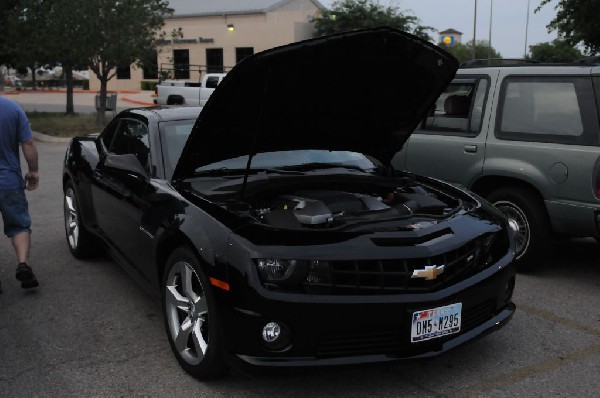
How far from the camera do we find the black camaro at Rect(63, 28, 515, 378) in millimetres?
2994

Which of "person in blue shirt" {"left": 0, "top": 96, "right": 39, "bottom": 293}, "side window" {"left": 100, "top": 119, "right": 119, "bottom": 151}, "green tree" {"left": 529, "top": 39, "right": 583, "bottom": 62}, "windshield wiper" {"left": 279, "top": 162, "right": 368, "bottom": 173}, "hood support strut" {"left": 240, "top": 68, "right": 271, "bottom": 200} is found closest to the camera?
"hood support strut" {"left": 240, "top": 68, "right": 271, "bottom": 200}

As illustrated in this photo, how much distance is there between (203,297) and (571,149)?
133 inches

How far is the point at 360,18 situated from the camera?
4200 centimetres

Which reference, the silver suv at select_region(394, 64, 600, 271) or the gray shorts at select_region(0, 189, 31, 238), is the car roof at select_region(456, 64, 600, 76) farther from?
the gray shorts at select_region(0, 189, 31, 238)

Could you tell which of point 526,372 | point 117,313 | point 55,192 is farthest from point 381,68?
point 55,192

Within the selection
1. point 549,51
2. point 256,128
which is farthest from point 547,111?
point 549,51

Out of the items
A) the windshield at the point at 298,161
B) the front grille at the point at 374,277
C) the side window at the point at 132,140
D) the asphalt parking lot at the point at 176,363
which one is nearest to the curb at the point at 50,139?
the asphalt parking lot at the point at 176,363

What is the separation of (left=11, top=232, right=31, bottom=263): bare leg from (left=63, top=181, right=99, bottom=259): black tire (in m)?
0.66

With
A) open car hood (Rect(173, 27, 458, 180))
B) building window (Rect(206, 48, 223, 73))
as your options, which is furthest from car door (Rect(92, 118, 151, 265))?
building window (Rect(206, 48, 223, 73))

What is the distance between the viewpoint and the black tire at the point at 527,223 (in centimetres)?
531

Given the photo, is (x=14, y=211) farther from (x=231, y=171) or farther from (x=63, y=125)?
(x=63, y=125)

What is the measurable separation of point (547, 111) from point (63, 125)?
1734cm

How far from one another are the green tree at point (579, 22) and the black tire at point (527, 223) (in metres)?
12.1

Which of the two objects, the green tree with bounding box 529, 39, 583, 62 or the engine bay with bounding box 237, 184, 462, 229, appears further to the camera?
the green tree with bounding box 529, 39, 583, 62
